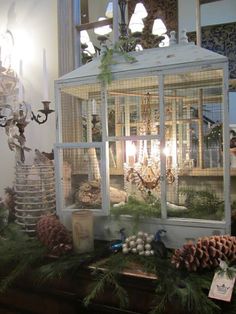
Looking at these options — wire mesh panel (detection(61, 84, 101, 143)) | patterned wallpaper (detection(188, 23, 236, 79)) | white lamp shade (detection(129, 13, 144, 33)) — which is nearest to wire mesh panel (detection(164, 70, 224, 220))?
wire mesh panel (detection(61, 84, 101, 143))

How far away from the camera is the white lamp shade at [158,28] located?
1543 millimetres

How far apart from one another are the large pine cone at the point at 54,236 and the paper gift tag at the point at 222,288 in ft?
1.55

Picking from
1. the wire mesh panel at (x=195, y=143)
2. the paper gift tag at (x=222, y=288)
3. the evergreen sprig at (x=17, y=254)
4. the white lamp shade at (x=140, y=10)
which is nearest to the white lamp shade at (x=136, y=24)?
the white lamp shade at (x=140, y=10)

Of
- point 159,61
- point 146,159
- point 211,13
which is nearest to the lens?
point 159,61

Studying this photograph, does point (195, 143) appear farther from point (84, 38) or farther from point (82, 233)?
point (84, 38)

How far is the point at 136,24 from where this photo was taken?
5.11ft

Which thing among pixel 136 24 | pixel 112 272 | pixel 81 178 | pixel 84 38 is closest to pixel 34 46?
pixel 84 38

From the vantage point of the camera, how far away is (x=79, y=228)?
3.63 feet

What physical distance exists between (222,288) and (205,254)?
10 centimetres

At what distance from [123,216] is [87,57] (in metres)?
0.86

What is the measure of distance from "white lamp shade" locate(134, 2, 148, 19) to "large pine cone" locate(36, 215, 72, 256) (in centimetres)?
100

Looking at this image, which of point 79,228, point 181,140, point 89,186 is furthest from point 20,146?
point 181,140

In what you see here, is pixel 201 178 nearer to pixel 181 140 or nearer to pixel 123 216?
pixel 181 140

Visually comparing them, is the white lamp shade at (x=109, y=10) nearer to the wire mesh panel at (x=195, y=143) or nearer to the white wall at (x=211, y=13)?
the white wall at (x=211, y=13)
